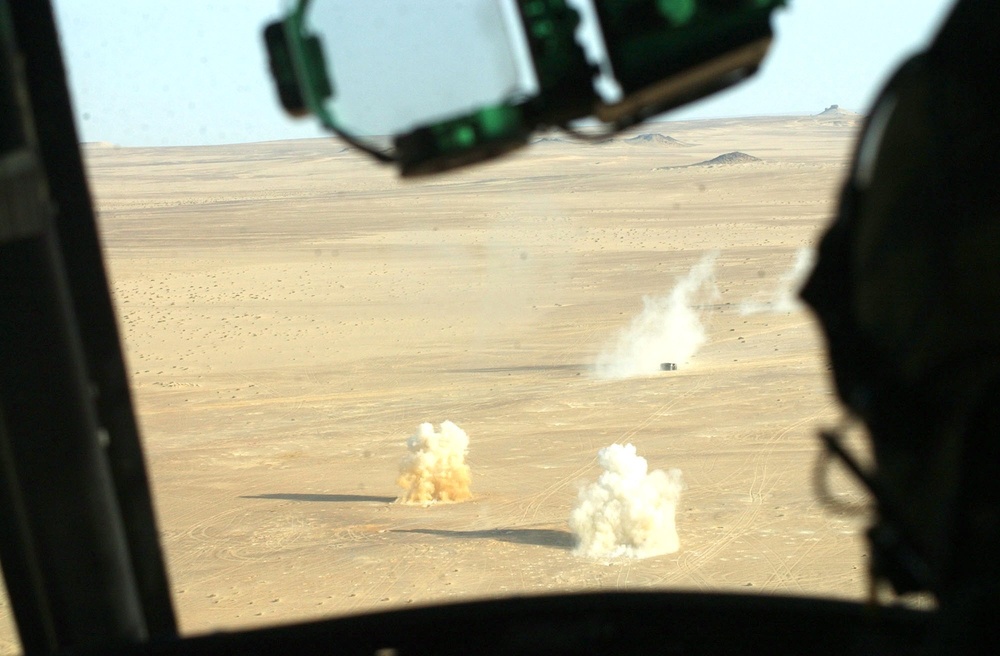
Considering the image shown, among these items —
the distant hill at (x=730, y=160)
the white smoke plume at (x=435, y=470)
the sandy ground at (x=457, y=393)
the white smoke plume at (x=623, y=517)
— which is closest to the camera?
the sandy ground at (x=457, y=393)

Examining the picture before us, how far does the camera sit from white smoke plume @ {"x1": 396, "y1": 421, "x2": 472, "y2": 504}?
1016 inches

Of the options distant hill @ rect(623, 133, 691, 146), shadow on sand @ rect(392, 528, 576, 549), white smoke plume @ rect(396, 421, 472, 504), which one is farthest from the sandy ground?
distant hill @ rect(623, 133, 691, 146)

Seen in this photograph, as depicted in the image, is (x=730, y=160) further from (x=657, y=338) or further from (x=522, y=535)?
(x=522, y=535)

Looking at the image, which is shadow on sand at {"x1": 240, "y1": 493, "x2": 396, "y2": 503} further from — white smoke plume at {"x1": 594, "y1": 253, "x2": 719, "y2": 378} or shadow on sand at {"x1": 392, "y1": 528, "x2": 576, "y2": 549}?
white smoke plume at {"x1": 594, "y1": 253, "x2": 719, "y2": 378}

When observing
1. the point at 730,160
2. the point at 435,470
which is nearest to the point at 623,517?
the point at 435,470

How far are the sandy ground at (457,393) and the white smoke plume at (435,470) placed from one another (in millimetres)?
562

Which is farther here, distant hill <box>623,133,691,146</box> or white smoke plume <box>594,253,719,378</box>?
distant hill <box>623,133,691,146</box>

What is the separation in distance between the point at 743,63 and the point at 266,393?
115ft

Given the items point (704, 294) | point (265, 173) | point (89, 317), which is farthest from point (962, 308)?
point (265, 173)

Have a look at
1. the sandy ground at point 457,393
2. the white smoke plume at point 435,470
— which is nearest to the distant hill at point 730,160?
the sandy ground at point 457,393

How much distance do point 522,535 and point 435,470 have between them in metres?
3.15

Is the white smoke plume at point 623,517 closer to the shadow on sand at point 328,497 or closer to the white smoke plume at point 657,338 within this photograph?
the shadow on sand at point 328,497

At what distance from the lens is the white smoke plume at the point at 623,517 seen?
22.9m

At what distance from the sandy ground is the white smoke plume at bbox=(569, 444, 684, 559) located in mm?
399
